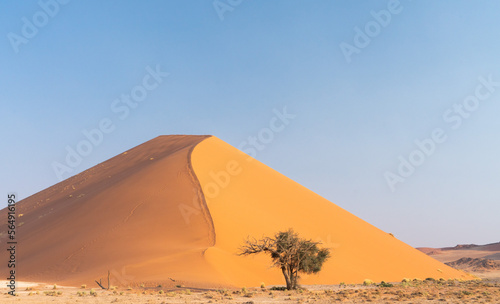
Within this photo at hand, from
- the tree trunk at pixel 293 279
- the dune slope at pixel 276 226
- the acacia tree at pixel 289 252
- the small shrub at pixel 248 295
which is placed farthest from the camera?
the dune slope at pixel 276 226

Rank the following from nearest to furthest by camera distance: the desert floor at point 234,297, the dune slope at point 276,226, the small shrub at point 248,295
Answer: the desert floor at point 234,297
the small shrub at point 248,295
the dune slope at point 276,226

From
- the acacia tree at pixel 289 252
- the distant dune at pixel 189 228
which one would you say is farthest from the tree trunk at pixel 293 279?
the distant dune at pixel 189 228

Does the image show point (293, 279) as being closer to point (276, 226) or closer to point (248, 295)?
point (248, 295)

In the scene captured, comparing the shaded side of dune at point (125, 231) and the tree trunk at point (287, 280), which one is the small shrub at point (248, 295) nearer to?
the tree trunk at point (287, 280)

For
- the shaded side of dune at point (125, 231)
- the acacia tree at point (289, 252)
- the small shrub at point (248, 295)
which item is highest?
the shaded side of dune at point (125, 231)

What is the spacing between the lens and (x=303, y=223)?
41375 millimetres

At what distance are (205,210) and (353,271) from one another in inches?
464

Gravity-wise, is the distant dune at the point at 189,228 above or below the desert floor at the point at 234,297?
above

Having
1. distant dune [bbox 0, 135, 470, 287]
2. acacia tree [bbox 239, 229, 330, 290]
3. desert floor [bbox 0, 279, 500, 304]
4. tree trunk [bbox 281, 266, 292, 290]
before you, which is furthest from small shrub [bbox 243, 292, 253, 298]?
distant dune [bbox 0, 135, 470, 287]

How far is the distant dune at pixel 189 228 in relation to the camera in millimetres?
30558

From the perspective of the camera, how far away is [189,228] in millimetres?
34656

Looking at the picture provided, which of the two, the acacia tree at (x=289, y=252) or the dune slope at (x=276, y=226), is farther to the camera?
the dune slope at (x=276, y=226)

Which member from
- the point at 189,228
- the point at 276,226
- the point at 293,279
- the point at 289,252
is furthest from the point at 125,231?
the point at 289,252

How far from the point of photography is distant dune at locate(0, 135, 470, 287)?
30.6 meters
